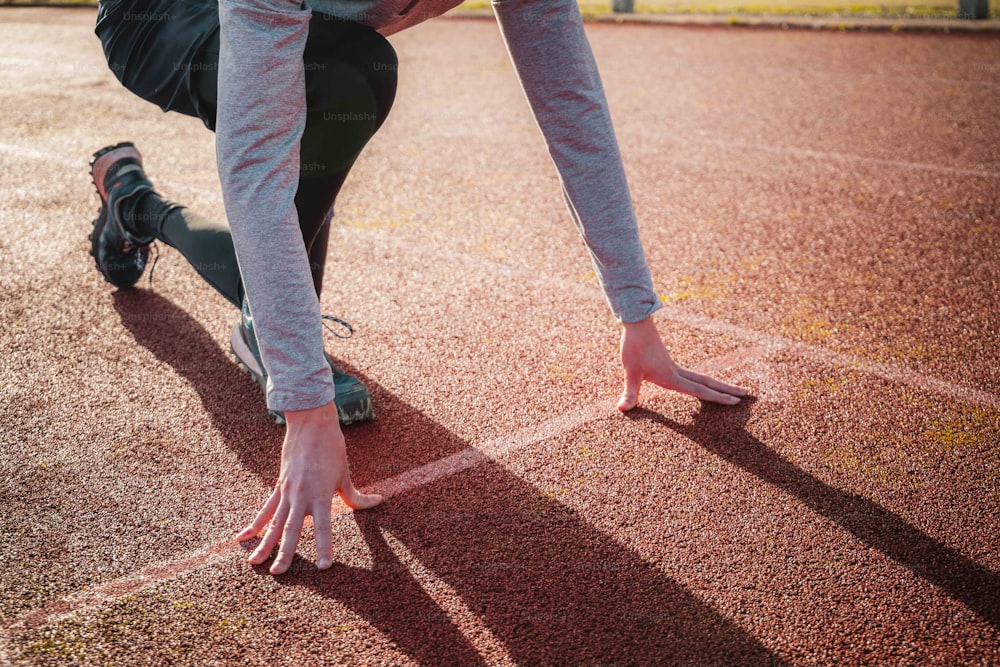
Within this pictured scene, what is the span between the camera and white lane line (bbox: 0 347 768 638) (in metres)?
1.86

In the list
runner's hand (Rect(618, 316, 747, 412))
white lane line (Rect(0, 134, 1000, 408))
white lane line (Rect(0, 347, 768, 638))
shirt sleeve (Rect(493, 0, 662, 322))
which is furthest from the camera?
white lane line (Rect(0, 134, 1000, 408))

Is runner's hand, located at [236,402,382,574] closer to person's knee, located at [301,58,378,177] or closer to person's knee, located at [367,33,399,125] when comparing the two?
person's knee, located at [301,58,378,177]

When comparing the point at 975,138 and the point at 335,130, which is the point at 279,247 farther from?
the point at 975,138

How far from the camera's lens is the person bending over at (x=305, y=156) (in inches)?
71.7

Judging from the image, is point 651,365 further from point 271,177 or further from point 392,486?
point 271,177

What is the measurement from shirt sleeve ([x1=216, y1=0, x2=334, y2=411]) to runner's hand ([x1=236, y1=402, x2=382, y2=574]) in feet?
0.14

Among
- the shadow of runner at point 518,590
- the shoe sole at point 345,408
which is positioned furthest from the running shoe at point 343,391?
the shadow of runner at point 518,590

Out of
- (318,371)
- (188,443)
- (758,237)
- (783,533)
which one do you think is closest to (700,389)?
(783,533)

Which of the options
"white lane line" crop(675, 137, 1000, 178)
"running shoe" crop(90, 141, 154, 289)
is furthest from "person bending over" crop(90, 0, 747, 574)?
"white lane line" crop(675, 137, 1000, 178)

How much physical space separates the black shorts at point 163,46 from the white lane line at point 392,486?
969mm

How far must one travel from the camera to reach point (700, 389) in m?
2.57

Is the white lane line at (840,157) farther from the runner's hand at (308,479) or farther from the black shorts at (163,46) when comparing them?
the runner's hand at (308,479)

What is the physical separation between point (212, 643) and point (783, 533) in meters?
1.18

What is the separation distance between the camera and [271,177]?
1.84m
